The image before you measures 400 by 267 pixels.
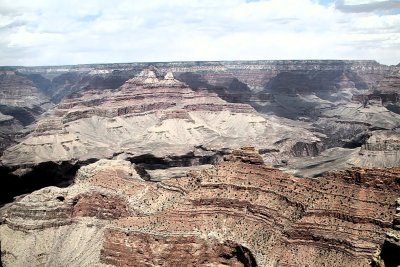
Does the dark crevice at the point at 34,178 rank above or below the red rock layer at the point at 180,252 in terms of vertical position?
below

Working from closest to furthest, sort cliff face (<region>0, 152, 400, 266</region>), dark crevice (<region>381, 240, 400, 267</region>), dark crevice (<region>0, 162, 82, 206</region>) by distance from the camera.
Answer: dark crevice (<region>381, 240, 400, 267</region>) < cliff face (<region>0, 152, 400, 266</region>) < dark crevice (<region>0, 162, 82, 206</region>)

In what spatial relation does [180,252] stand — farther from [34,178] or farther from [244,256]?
[34,178]

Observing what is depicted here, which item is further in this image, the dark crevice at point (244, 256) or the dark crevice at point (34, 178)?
the dark crevice at point (34, 178)

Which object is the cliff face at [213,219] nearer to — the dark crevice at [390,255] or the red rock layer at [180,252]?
the red rock layer at [180,252]

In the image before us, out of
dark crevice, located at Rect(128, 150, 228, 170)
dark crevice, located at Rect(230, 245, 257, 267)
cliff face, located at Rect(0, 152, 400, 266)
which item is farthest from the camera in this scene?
dark crevice, located at Rect(128, 150, 228, 170)

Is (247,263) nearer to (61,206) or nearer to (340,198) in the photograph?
(340,198)

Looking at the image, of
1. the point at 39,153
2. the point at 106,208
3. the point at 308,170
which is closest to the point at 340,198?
the point at 106,208

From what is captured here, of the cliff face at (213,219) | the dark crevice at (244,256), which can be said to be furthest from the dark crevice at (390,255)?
the dark crevice at (244,256)

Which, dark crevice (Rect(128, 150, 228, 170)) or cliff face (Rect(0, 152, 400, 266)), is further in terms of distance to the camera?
A: dark crevice (Rect(128, 150, 228, 170))

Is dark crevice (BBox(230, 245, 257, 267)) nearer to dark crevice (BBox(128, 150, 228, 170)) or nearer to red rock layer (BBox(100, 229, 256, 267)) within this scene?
red rock layer (BBox(100, 229, 256, 267))

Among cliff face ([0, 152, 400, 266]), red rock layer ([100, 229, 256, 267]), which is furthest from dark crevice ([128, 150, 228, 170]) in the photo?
red rock layer ([100, 229, 256, 267])
